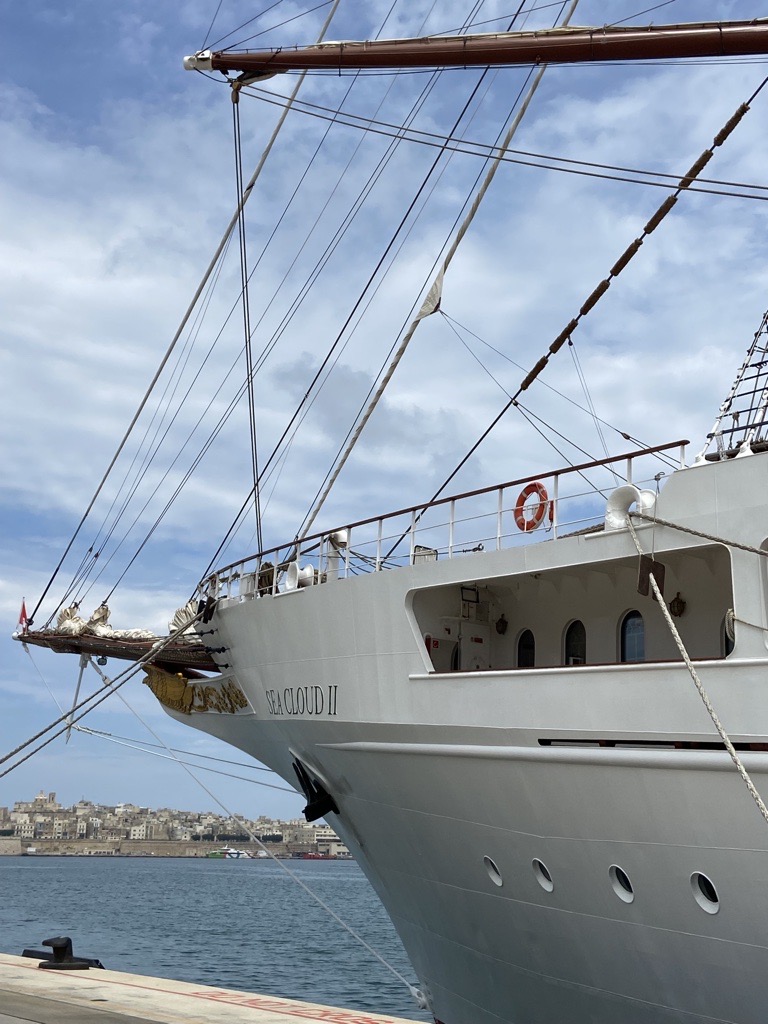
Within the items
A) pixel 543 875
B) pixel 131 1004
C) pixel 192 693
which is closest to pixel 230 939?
pixel 192 693

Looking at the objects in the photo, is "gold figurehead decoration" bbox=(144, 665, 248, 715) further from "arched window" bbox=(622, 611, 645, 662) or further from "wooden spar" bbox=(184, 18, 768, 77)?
"wooden spar" bbox=(184, 18, 768, 77)

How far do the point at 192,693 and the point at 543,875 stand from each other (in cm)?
727

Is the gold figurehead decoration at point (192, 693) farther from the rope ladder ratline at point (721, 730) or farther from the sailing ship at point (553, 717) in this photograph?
the rope ladder ratline at point (721, 730)

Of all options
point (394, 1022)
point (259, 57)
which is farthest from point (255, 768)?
point (259, 57)

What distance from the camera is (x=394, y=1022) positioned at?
461 inches

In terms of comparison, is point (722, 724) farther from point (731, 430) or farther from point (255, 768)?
point (255, 768)

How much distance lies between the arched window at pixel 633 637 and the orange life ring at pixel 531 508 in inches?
54.5

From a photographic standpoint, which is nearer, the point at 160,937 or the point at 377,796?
the point at 377,796

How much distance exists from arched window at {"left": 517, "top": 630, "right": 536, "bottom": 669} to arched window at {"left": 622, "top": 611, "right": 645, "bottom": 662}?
1.26 meters

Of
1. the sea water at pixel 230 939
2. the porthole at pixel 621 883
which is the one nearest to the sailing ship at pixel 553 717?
the porthole at pixel 621 883

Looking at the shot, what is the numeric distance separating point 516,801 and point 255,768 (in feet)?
21.6

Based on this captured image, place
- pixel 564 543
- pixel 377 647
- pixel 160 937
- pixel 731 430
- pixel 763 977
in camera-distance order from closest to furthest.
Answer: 1. pixel 763 977
2. pixel 564 543
3. pixel 731 430
4. pixel 377 647
5. pixel 160 937

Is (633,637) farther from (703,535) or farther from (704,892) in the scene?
(704,892)

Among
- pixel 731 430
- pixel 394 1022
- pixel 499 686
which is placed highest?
pixel 731 430
